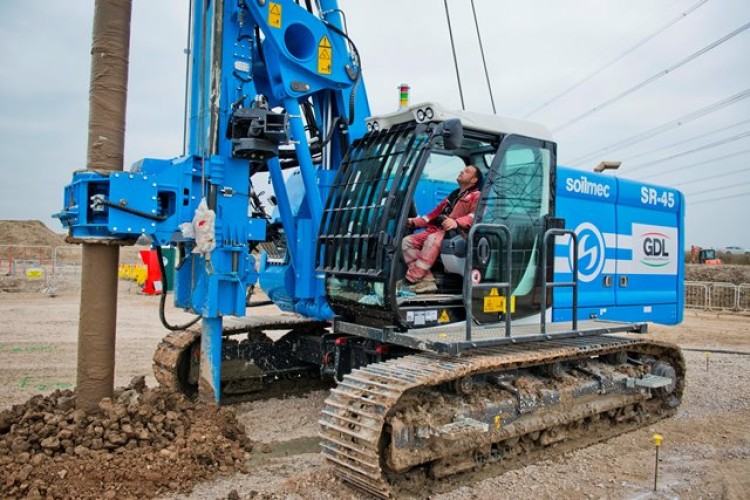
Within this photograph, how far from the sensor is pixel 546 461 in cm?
550

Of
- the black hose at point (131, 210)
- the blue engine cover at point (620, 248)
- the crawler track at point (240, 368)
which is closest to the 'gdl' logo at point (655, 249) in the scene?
the blue engine cover at point (620, 248)

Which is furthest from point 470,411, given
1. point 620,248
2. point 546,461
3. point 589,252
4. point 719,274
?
point 719,274

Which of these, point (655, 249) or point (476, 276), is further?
point (655, 249)

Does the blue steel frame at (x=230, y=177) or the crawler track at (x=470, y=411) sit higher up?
the blue steel frame at (x=230, y=177)

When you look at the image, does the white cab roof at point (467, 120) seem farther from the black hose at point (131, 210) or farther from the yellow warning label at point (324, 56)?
Result: the black hose at point (131, 210)

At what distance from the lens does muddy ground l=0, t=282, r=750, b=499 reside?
15.5 ft

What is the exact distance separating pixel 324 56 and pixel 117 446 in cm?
396

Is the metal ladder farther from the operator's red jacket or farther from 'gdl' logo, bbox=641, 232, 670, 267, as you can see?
'gdl' logo, bbox=641, 232, 670, 267

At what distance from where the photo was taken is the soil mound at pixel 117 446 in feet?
13.8

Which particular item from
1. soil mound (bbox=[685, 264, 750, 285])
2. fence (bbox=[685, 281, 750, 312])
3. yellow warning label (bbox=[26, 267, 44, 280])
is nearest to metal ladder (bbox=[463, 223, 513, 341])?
fence (bbox=[685, 281, 750, 312])

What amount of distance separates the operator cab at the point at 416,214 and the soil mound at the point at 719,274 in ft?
87.7

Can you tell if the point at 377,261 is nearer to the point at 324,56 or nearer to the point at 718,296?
the point at 324,56

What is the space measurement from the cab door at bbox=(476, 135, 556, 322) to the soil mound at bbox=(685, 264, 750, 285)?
2657cm

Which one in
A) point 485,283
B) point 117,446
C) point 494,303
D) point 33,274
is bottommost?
point 117,446
